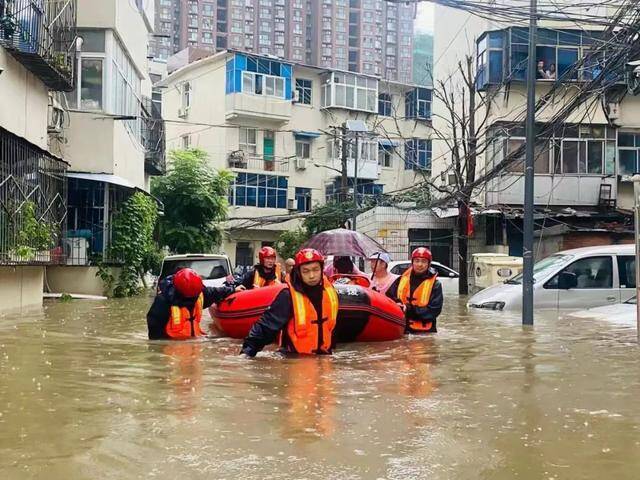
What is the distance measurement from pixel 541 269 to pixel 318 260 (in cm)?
729

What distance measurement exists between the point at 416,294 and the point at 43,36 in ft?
28.1

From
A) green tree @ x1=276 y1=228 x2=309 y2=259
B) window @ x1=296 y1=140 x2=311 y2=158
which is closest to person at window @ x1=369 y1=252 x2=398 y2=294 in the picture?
green tree @ x1=276 y1=228 x2=309 y2=259

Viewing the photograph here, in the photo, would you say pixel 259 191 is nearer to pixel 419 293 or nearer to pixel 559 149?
pixel 559 149

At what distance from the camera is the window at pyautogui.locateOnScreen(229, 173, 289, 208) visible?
40375mm

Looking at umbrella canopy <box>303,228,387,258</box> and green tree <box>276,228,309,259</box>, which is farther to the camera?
green tree <box>276,228,309,259</box>

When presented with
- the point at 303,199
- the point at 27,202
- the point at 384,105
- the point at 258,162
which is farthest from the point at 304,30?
the point at 27,202

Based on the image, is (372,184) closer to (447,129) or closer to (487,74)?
(447,129)

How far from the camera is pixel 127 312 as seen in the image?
47.9 ft

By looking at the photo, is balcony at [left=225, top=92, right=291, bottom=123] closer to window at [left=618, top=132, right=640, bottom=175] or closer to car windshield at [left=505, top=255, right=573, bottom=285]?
window at [left=618, top=132, right=640, bottom=175]

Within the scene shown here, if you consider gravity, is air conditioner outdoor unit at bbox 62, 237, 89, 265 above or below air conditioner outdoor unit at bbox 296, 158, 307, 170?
below

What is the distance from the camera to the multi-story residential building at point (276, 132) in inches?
1578

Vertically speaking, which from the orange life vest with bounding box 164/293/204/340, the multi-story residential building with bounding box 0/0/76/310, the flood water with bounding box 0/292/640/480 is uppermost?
the multi-story residential building with bounding box 0/0/76/310

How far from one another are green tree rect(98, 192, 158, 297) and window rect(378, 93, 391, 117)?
26.6 meters

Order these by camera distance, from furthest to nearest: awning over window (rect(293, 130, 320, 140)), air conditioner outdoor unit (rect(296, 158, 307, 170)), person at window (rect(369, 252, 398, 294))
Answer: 1. awning over window (rect(293, 130, 320, 140))
2. air conditioner outdoor unit (rect(296, 158, 307, 170))
3. person at window (rect(369, 252, 398, 294))
